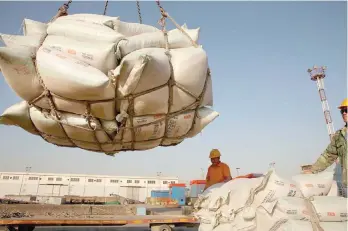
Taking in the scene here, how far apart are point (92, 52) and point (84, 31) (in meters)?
0.40

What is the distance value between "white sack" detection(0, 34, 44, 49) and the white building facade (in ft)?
133

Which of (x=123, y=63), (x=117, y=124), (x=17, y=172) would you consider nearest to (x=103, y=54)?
(x=123, y=63)

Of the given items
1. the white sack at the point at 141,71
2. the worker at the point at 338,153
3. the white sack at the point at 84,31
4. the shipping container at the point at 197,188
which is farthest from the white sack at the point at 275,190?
the shipping container at the point at 197,188

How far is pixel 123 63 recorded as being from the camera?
277 cm

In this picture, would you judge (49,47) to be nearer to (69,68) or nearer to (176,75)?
(69,68)

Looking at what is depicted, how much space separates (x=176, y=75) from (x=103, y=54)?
84 centimetres

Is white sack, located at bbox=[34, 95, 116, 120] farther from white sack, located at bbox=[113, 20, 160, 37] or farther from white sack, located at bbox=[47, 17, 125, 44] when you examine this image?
white sack, located at bbox=[113, 20, 160, 37]

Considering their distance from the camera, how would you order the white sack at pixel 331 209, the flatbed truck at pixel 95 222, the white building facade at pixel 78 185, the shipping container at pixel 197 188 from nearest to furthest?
the white sack at pixel 331 209, the flatbed truck at pixel 95 222, the shipping container at pixel 197 188, the white building facade at pixel 78 185

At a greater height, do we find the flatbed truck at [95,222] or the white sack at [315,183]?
the white sack at [315,183]

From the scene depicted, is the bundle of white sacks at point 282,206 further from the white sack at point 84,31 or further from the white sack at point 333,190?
the white sack at point 84,31

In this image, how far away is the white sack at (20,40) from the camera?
3.00m

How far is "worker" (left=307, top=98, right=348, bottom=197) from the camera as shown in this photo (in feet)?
11.4

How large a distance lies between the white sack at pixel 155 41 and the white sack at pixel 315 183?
2.22 meters

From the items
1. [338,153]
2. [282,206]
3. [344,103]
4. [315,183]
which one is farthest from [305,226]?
[344,103]
